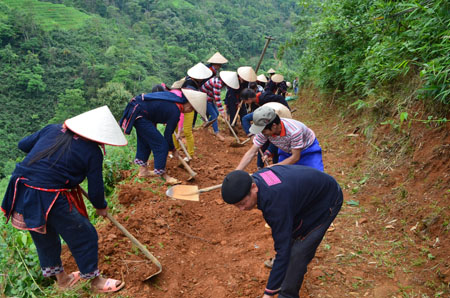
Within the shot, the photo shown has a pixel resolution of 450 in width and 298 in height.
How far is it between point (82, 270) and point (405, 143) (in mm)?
3990

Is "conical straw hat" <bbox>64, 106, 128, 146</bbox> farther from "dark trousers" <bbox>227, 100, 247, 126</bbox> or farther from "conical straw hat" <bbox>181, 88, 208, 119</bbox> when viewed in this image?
"dark trousers" <bbox>227, 100, 247, 126</bbox>

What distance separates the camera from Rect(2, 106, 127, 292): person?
2.24 m

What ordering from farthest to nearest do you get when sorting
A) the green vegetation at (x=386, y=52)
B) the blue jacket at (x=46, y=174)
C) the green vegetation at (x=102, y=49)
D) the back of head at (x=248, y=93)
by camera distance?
1. the green vegetation at (x=102, y=49)
2. the back of head at (x=248, y=93)
3. the green vegetation at (x=386, y=52)
4. the blue jacket at (x=46, y=174)

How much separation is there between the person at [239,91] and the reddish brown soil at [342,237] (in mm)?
3055

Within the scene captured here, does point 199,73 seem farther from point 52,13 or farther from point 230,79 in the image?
point 52,13

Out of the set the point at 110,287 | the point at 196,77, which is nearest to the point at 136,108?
the point at 196,77

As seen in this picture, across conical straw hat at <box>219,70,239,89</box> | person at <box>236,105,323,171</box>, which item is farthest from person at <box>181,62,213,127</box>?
person at <box>236,105,323,171</box>

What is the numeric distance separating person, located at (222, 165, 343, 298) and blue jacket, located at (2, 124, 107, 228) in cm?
123

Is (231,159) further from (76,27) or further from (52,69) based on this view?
(76,27)

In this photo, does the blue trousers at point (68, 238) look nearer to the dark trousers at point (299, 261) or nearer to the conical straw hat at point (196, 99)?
the dark trousers at point (299, 261)

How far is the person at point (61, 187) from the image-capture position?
2.24m

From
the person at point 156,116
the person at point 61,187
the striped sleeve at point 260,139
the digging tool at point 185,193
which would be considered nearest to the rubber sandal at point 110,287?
the person at point 61,187

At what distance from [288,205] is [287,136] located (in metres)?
1.27

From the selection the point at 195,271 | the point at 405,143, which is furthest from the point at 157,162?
the point at 405,143
